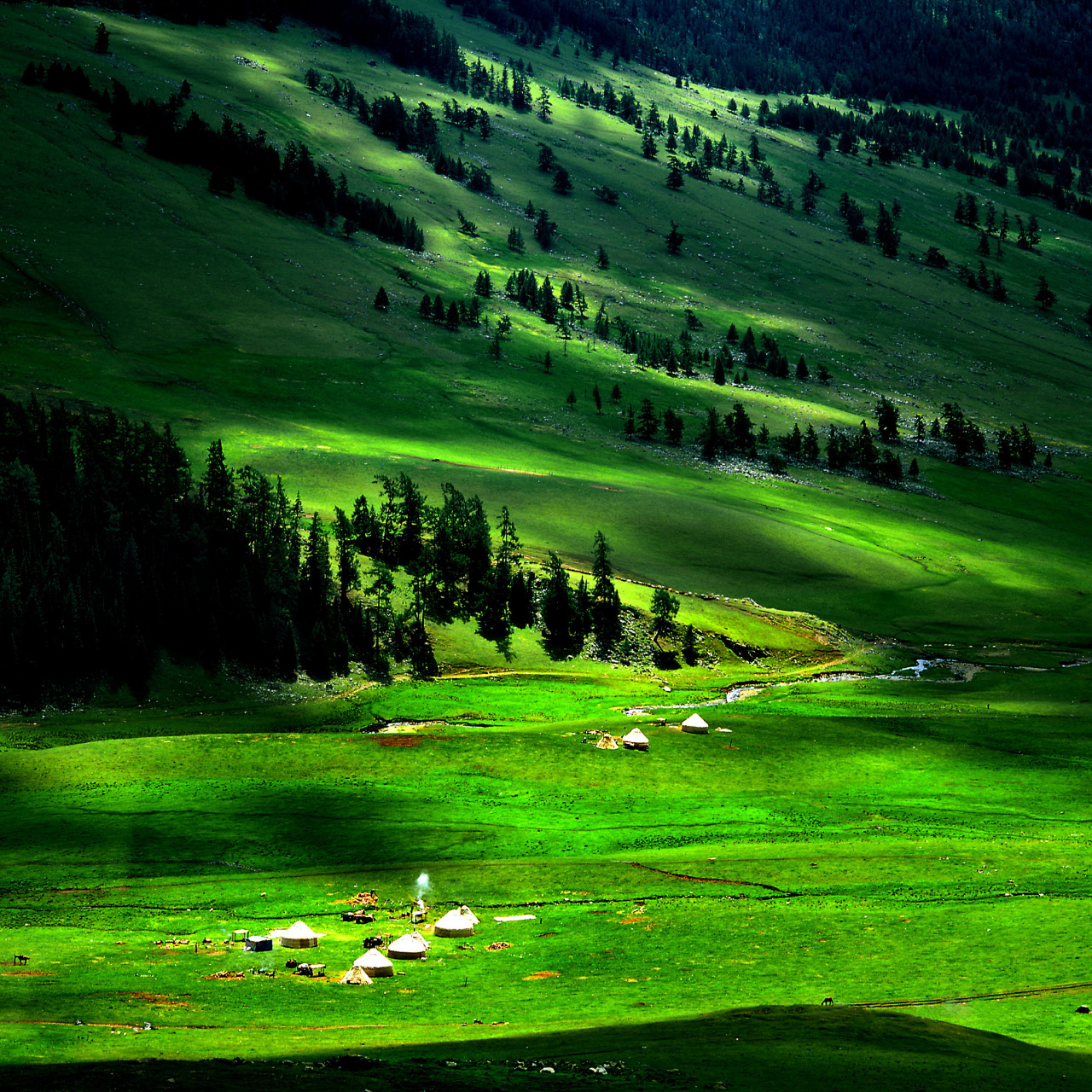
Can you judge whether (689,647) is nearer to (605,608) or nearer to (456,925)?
(605,608)

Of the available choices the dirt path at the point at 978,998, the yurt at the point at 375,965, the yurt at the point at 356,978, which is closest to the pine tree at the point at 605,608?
the yurt at the point at 375,965

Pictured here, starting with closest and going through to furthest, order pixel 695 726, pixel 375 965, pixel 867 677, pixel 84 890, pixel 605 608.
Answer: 1. pixel 375 965
2. pixel 84 890
3. pixel 695 726
4. pixel 867 677
5. pixel 605 608

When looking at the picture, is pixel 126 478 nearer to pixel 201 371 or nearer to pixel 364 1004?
pixel 201 371

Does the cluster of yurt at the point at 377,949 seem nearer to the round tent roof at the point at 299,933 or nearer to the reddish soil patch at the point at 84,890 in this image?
the round tent roof at the point at 299,933

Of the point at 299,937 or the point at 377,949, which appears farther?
the point at 299,937

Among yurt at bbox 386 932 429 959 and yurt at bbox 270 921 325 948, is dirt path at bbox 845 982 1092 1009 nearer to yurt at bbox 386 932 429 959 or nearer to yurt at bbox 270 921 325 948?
yurt at bbox 386 932 429 959

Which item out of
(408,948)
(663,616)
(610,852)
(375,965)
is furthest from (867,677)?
(375,965)
